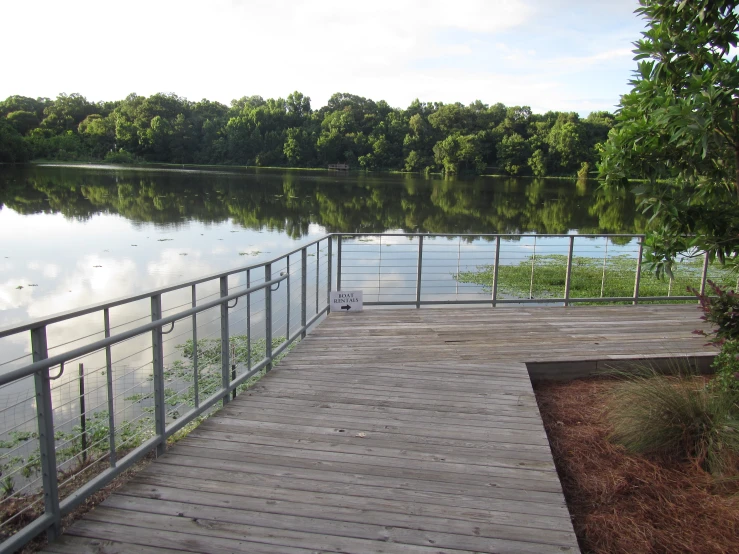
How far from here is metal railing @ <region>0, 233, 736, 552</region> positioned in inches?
92.4

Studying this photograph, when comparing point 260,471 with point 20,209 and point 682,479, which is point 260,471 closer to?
point 682,479

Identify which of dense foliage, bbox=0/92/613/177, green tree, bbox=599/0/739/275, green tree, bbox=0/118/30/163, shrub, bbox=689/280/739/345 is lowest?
shrub, bbox=689/280/739/345

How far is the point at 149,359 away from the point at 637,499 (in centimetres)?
734

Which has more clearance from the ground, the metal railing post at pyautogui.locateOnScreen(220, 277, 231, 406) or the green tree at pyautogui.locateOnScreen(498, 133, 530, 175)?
the green tree at pyautogui.locateOnScreen(498, 133, 530, 175)

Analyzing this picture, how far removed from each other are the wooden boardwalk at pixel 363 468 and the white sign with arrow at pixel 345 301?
1.55 meters

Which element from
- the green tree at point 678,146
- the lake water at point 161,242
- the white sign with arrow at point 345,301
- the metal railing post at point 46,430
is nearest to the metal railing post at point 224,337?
the lake water at point 161,242

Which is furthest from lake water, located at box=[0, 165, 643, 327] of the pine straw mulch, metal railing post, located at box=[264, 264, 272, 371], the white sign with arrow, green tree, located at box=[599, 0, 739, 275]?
green tree, located at box=[599, 0, 739, 275]

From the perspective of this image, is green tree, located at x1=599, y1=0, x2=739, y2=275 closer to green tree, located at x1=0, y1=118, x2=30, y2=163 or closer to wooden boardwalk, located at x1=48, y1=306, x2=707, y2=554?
wooden boardwalk, located at x1=48, y1=306, x2=707, y2=554

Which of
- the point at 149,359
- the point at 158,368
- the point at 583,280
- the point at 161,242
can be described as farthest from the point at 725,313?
the point at 161,242

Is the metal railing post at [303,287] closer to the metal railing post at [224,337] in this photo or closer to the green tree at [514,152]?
the metal railing post at [224,337]

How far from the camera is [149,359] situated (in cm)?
845

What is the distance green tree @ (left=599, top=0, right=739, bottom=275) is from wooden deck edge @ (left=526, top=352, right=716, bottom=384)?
1.94m

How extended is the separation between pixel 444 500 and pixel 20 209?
3073 cm

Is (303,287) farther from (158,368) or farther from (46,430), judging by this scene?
(46,430)
